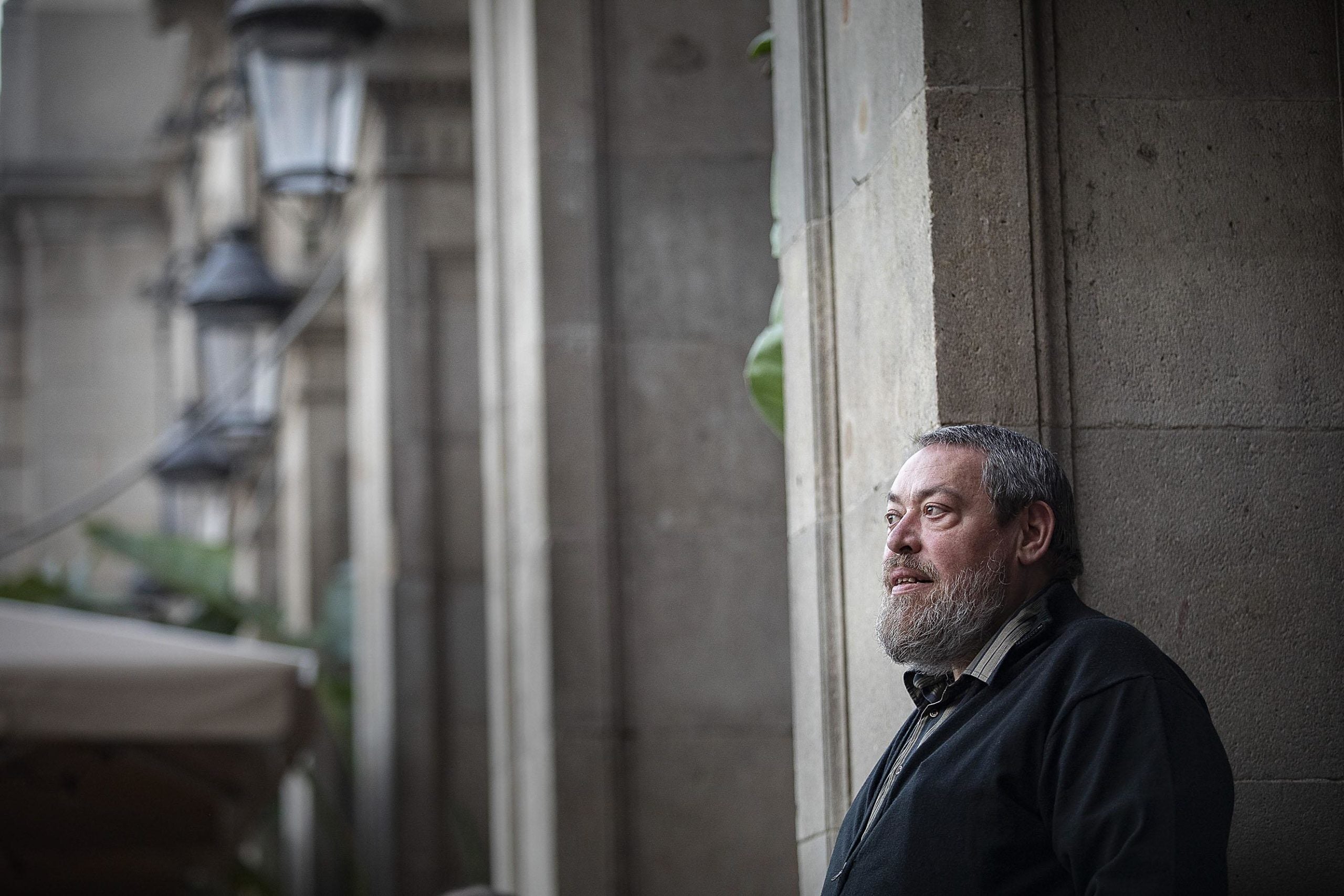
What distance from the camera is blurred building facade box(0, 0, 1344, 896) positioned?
4.01m

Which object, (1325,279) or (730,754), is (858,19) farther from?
(730,754)

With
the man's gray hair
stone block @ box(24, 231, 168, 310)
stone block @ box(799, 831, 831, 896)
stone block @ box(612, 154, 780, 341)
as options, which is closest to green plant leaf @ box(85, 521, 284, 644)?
stone block @ box(612, 154, 780, 341)

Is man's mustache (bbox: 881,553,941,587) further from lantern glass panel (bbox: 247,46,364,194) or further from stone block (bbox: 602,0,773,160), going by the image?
lantern glass panel (bbox: 247,46,364,194)

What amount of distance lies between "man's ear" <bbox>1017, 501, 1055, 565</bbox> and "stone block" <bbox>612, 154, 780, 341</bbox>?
4.24 metres

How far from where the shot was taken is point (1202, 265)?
4.06m

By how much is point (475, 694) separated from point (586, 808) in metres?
3.63

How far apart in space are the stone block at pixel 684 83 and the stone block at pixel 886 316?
10.1 feet

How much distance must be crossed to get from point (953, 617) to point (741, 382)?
4.29 m

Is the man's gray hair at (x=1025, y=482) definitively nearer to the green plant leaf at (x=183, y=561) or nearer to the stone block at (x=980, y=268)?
the stone block at (x=980, y=268)

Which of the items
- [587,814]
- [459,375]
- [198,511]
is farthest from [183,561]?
[587,814]

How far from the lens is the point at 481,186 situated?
8.88m

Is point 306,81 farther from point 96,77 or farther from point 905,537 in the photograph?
point 96,77

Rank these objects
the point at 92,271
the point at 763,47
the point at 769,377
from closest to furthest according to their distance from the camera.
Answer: the point at 769,377 < the point at 763,47 < the point at 92,271

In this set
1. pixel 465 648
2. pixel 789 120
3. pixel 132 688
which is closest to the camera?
pixel 789 120
